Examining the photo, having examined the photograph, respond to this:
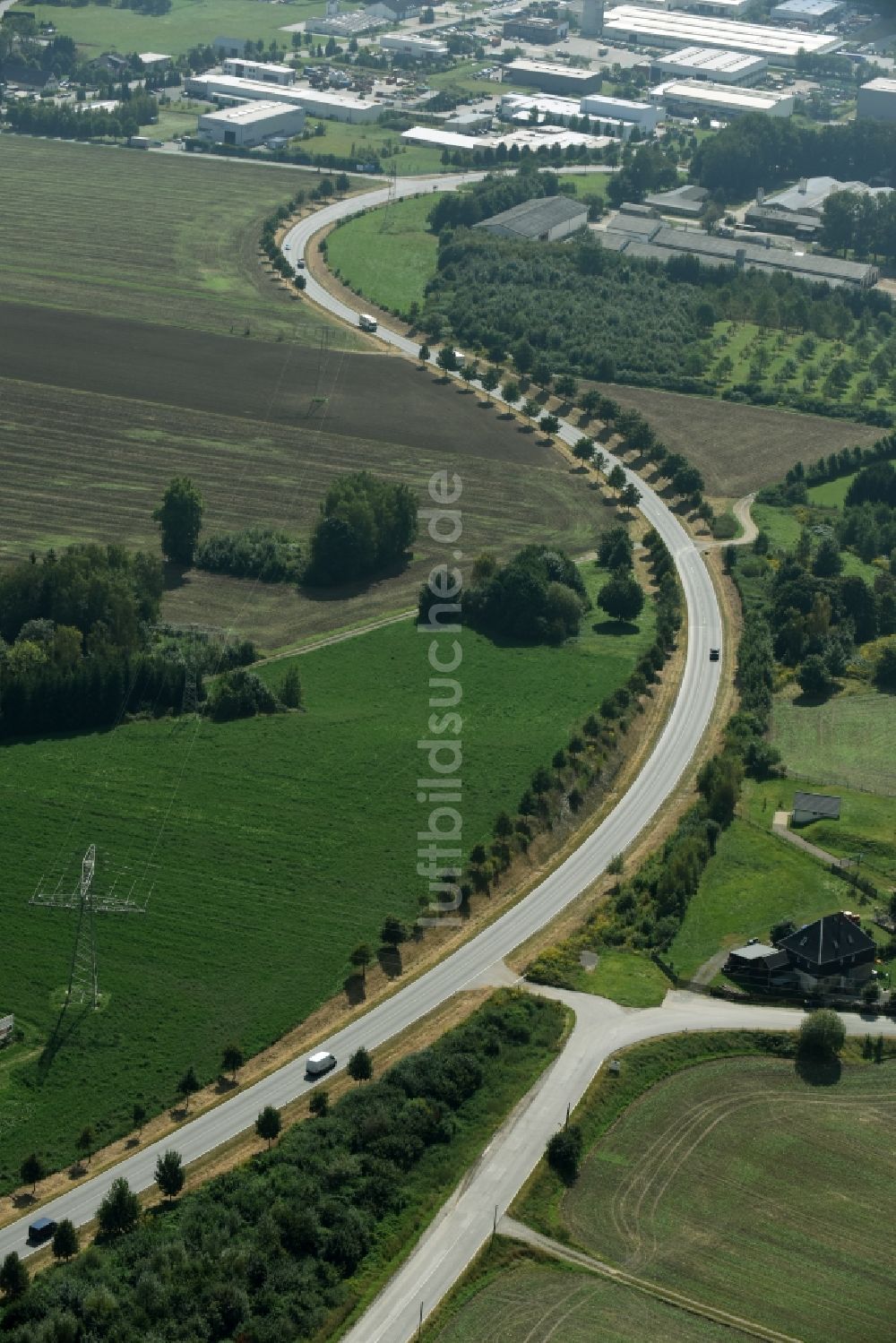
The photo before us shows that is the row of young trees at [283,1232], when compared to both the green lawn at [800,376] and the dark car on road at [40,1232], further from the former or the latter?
the green lawn at [800,376]

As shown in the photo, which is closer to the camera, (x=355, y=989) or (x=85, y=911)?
(x=355, y=989)

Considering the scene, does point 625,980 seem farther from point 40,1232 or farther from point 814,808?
point 40,1232

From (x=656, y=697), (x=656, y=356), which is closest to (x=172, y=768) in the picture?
(x=656, y=697)

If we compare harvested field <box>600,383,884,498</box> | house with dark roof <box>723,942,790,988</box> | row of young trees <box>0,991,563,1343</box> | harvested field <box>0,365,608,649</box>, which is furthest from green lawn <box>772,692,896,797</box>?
harvested field <box>600,383,884,498</box>

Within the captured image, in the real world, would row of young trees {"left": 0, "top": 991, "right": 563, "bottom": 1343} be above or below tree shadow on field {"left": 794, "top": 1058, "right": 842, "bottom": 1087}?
below

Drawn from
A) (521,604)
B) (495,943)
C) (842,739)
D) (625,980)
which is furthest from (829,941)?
(521,604)

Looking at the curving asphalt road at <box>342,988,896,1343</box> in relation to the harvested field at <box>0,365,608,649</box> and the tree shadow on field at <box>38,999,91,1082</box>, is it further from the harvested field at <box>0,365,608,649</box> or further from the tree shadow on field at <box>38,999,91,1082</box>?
the harvested field at <box>0,365,608,649</box>
